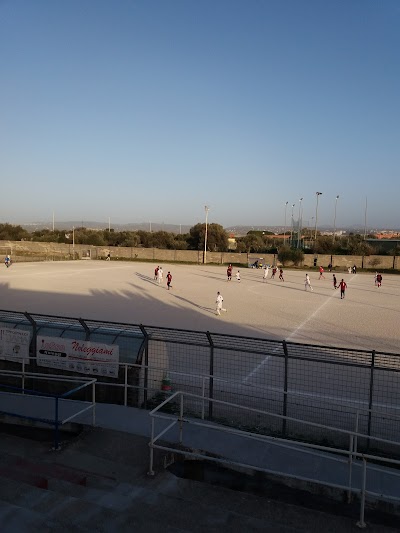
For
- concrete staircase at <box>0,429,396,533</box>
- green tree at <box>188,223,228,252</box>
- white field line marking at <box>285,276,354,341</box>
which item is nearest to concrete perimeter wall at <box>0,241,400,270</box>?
green tree at <box>188,223,228,252</box>

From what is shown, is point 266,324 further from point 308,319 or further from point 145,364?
point 145,364

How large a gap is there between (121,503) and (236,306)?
1892 centimetres

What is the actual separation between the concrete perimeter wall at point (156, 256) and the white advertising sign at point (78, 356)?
54.8m

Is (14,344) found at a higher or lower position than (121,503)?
higher

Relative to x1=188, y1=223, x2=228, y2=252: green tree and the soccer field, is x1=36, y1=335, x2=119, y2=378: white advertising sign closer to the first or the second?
the soccer field

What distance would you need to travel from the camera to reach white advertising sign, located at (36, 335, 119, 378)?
854 cm

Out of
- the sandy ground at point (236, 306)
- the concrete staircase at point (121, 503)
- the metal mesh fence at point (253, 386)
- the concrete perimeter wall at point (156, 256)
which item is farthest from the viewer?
the concrete perimeter wall at point (156, 256)

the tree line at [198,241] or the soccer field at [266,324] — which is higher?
the tree line at [198,241]

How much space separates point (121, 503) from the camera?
500 centimetres

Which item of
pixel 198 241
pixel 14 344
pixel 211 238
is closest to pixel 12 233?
pixel 198 241

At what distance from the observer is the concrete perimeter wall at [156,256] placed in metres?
60.1

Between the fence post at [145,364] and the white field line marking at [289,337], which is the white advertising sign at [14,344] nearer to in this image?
the fence post at [145,364]

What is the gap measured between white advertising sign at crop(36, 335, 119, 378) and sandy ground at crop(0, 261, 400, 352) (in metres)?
8.56

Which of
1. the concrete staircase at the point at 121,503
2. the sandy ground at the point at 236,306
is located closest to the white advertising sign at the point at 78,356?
the concrete staircase at the point at 121,503
